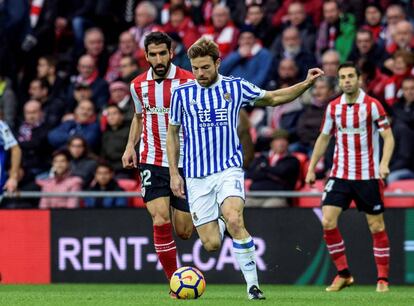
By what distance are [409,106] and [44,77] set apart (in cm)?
634

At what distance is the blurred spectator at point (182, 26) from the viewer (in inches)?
743

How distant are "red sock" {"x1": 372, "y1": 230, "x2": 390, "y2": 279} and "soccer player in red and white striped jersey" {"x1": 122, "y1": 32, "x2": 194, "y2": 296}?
2.57 meters

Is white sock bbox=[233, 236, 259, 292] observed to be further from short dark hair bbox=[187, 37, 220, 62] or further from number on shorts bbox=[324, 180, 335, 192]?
number on shorts bbox=[324, 180, 335, 192]

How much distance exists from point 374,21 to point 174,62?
9.65 ft

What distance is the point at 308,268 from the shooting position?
1515 centimetres

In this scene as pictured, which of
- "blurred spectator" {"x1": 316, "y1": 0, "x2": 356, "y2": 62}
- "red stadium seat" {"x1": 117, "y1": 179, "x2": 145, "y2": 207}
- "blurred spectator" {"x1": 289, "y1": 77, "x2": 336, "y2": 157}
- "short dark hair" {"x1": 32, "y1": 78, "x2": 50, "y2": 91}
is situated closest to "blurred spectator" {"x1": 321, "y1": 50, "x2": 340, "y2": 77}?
"blurred spectator" {"x1": 289, "y1": 77, "x2": 336, "y2": 157}

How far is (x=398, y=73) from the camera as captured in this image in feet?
53.7

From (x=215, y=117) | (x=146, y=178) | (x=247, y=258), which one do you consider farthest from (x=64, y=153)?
(x=247, y=258)

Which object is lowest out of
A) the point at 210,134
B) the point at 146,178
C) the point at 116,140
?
the point at 146,178

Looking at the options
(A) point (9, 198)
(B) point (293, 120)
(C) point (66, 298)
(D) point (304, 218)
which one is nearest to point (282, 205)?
(D) point (304, 218)

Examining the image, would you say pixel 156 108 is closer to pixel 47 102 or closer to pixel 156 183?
pixel 156 183

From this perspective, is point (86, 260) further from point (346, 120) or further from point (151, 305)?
point (151, 305)

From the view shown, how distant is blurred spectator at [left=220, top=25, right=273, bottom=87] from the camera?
1770cm

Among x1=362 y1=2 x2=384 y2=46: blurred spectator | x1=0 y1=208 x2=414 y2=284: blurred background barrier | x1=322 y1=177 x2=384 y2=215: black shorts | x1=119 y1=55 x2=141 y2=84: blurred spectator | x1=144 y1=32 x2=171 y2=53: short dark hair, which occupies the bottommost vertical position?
x1=0 y1=208 x2=414 y2=284: blurred background barrier
